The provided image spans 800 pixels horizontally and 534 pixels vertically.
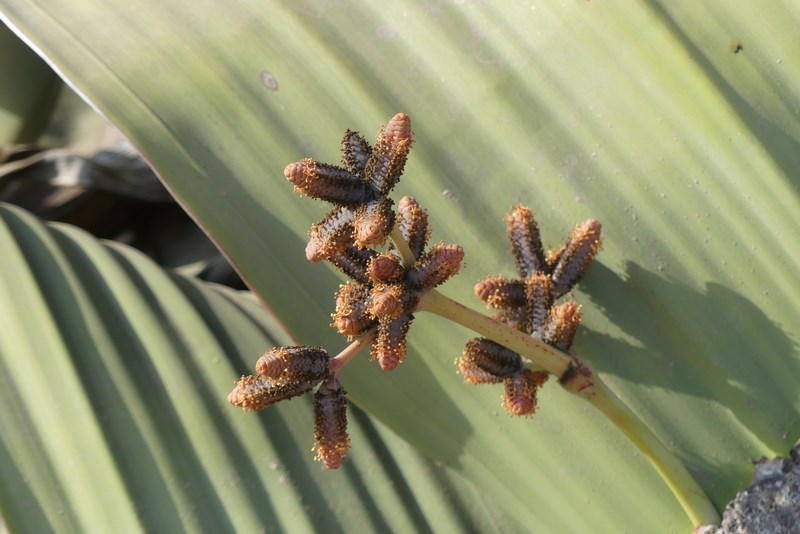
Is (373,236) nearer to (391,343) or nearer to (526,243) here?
A: (391,343)

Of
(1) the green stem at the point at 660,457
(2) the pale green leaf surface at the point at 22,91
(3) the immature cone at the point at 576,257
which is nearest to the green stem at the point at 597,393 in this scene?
(1) the green stem at the point at 660,457

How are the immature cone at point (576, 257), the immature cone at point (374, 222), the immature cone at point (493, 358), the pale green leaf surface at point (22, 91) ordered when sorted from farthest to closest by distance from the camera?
1. the pale green leaf surface at point (22, 91)
2. the immature cone at point (576, 257)
3. the immature cone at point (493, 358)
4. the immature cone at point (374, 222)

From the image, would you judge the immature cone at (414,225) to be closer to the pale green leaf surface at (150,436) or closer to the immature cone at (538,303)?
the immature cone at (538,303)

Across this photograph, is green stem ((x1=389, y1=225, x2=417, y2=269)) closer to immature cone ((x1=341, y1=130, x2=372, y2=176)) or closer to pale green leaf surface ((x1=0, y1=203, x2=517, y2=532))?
immature cone ((x1=341, y1=130, x2=372, y2=176))

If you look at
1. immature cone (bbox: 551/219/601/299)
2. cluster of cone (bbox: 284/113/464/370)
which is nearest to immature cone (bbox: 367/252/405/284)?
cluster of cone (bbox: 284/113/464/370)

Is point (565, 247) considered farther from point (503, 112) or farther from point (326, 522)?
point (326, 522)
